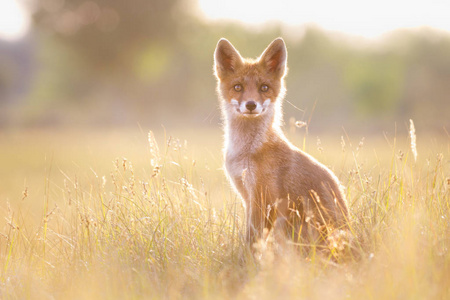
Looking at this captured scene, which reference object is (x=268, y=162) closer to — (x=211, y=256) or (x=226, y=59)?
(x=211, y=256)

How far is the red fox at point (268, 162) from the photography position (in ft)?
13.8

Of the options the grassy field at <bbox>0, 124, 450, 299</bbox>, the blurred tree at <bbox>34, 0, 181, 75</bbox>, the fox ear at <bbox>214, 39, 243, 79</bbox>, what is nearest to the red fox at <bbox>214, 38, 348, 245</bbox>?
the fox ear at <bbox>214, 39, 243, 79</bbox>

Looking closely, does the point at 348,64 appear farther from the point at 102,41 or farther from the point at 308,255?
the point at 308,255

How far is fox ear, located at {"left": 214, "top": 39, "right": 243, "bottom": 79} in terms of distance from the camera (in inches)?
209

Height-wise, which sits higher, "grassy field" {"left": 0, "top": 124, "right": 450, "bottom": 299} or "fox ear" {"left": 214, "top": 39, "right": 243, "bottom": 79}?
"fox ear" {"left": 214, "top": 39, "right": 243, "bottom": 79}

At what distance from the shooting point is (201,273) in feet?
12.1

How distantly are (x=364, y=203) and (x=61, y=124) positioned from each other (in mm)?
27540

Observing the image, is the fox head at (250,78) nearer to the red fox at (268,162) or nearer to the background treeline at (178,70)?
the red fox at (268,162)

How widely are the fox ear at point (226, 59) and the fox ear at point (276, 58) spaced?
0.30m

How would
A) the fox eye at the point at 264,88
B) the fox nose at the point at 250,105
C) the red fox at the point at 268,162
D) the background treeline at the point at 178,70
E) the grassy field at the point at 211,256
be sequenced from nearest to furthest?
the grassy field at the point at 211,256 → the red fox at the point at 268,162 → the fox nose at the point at 250,105 → the fox eye at the point at 264,88 → the background treeline at the point at 178,70

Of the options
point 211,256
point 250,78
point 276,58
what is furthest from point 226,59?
point 211,256

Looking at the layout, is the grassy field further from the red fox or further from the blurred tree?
the blurred tree

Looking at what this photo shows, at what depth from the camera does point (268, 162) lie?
457 cm

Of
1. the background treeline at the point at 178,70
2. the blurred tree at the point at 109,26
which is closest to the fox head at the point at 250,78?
the background treeline at the point at 178,70
